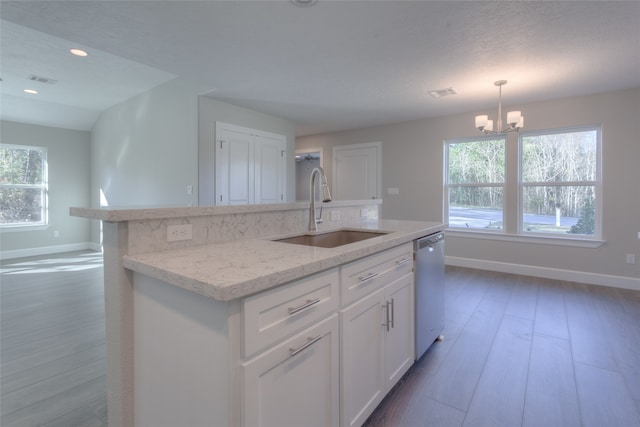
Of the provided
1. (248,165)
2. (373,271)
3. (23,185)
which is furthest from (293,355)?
(23,185)

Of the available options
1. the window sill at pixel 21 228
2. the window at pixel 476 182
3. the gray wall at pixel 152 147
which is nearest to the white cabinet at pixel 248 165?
the gray wall at pixel 152 147

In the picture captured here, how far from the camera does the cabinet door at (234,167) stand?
4184 millimetres

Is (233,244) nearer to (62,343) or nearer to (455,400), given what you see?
(455,400)

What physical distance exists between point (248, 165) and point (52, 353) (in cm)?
307

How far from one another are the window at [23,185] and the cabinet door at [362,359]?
24.0 feet

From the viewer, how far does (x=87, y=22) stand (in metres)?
2.25

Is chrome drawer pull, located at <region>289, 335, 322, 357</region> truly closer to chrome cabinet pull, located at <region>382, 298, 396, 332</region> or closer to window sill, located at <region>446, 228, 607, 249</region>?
chrome cabinet pull, located at <region>382, 298, 396, 332</region>

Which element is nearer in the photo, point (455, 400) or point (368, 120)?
point (455, 400)

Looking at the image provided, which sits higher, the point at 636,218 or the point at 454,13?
the point at 454,13

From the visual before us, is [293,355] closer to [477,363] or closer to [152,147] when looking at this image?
[477,363]

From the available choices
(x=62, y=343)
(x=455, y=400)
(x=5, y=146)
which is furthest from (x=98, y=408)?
(x=5, y=146)

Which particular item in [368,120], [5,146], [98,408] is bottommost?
[98,408]

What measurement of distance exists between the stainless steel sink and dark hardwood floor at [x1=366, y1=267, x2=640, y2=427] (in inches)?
36.1

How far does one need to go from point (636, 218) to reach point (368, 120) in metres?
3.73
